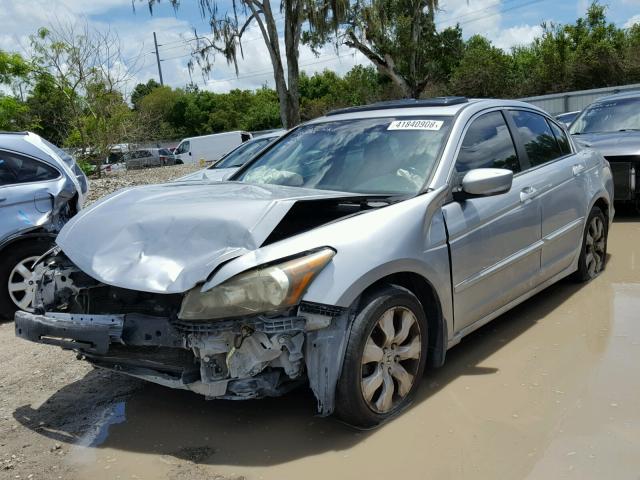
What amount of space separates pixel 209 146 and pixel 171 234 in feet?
94.7

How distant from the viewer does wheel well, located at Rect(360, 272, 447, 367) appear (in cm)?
350

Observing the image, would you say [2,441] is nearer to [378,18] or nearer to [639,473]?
[639,473]

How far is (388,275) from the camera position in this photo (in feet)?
10.7

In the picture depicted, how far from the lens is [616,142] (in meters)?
7.95

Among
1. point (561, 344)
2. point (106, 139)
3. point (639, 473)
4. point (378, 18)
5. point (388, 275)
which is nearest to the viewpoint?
point (639, 473)

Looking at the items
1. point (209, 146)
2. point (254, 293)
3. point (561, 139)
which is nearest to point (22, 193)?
point (254, 293)

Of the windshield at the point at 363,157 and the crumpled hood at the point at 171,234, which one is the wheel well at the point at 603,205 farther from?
the crumpled hood at the point at 171,234

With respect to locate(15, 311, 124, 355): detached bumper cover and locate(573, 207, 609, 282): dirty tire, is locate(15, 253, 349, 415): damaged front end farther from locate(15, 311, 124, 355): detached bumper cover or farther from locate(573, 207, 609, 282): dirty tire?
locate(573, 207, 609, 282): dirty tire

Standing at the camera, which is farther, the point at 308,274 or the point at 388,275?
the point at 388,275

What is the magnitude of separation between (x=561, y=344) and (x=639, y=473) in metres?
1.61

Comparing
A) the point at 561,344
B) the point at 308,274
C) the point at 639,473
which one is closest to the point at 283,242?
the point at 308,274

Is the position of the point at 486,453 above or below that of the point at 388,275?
below

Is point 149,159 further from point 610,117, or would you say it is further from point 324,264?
point 324,264

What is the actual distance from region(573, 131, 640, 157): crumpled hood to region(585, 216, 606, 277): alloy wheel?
2050 mm
